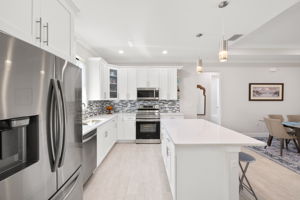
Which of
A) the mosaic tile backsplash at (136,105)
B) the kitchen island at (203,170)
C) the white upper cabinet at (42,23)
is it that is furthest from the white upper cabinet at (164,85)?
the white upper cabinet at (42,23)

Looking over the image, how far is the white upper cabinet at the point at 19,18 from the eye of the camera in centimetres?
98

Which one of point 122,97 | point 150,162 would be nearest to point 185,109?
point 122,97

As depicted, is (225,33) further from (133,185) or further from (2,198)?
(2,198)

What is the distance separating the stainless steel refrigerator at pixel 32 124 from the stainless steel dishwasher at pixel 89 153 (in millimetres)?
1113

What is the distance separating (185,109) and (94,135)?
11.7 ft

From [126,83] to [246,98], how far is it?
13.6 ft

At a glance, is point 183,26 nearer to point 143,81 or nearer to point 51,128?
point 143,81

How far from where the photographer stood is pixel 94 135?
2.81 metres

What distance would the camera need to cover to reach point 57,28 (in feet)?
5.06

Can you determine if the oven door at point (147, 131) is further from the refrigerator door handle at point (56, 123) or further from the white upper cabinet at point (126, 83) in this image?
the refrigerator door handle at point (56, 123)

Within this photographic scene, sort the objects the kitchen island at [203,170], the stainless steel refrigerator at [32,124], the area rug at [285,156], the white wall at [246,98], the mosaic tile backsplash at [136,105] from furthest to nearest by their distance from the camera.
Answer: the white wall at [246,98] → the mosaic tile backsplash at [136,105] → the area rug at [285,156] → the kitchen island at [203,170] → the stainless steel refrigerator at [32,124]

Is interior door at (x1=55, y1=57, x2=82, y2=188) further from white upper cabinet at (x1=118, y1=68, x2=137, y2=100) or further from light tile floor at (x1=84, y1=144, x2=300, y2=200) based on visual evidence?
white upper cabinet at (x1=118, y1=68, x2=137, y2=100)

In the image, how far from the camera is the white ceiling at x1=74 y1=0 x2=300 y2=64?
225 cm

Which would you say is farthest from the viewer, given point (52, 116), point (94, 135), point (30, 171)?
point (94, 135)
